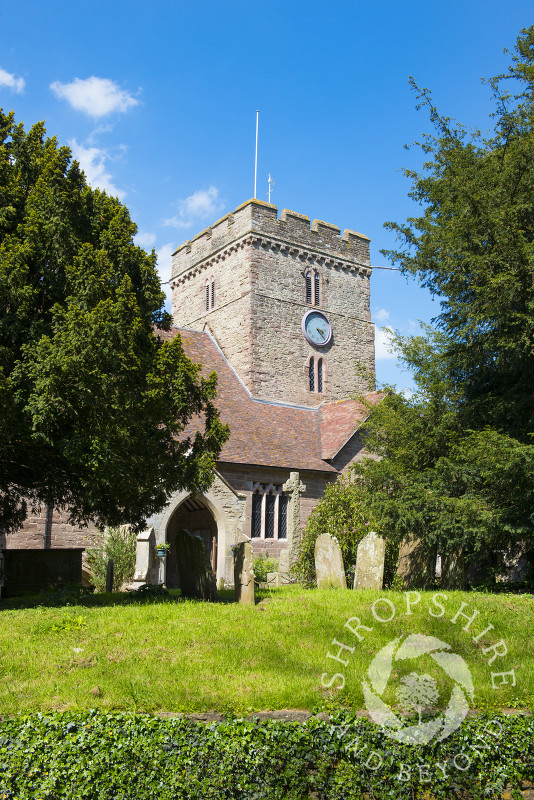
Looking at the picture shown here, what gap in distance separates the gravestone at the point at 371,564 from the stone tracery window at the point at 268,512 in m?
9.89

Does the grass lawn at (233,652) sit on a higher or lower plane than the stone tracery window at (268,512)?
lower

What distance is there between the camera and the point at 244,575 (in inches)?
431

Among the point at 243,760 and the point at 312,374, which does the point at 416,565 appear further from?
the point at 312,374

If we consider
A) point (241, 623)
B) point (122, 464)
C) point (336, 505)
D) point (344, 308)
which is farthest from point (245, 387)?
point (241, 623)

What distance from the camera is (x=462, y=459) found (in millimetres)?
13312

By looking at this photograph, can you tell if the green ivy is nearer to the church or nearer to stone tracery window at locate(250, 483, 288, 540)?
the church

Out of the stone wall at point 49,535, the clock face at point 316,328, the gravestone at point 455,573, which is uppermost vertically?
the clock face at point 316,328

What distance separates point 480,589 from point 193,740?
9.19 metres

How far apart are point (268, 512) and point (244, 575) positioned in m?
11.7

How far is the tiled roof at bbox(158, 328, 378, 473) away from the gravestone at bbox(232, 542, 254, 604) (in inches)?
387

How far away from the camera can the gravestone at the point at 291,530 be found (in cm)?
1925

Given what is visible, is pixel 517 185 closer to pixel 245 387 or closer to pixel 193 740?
pixel 193 740

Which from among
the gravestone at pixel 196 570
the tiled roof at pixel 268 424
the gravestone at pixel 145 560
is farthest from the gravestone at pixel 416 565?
the tiled roof at pixel 268 424

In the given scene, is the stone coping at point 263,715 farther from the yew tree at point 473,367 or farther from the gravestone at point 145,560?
the gravestone at point 145,560
